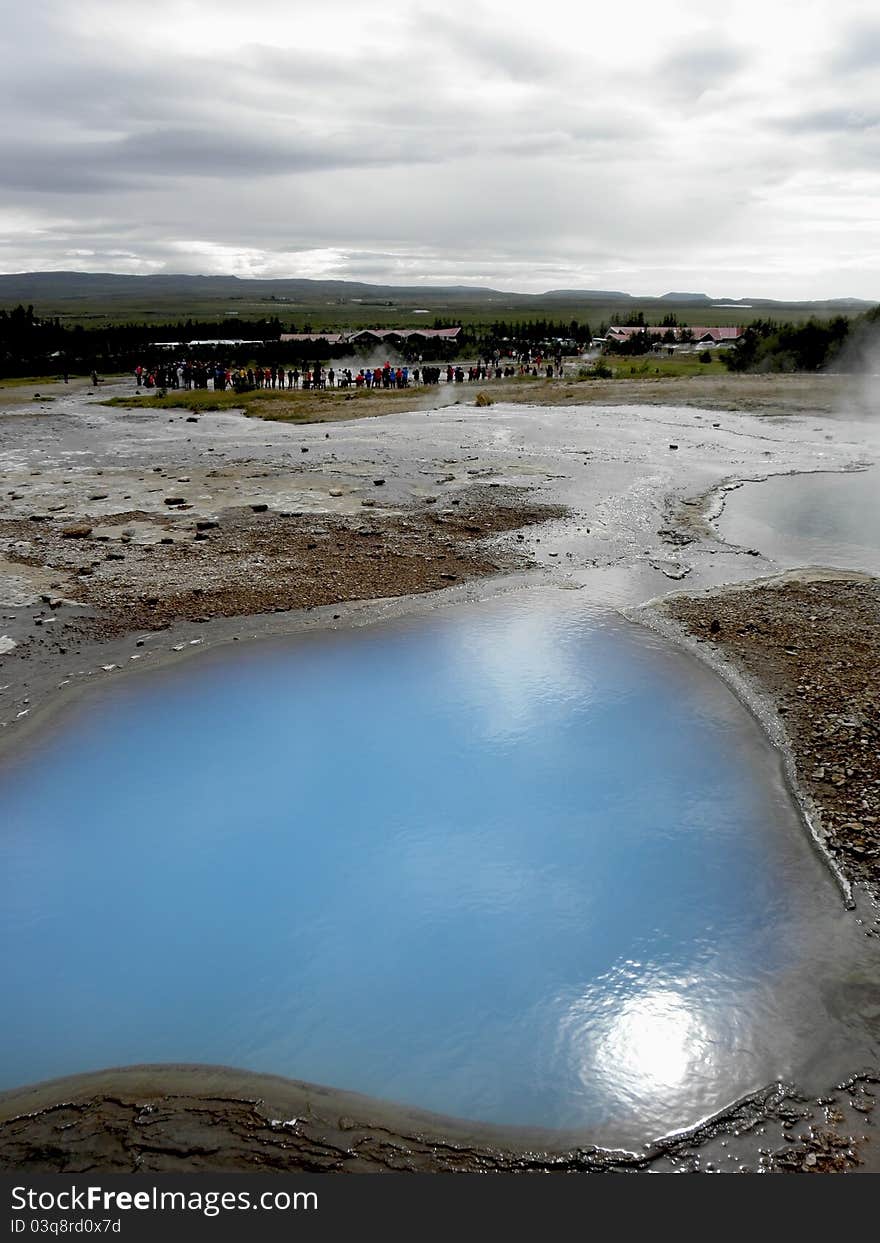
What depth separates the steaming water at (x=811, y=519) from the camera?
581 inches

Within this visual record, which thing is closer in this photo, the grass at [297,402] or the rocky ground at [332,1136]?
the rocky ground at [332,1136]

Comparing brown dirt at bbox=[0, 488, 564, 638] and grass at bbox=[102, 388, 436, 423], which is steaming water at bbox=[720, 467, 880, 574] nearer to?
brown dirt at bbox=[0, 488, 564, 638]

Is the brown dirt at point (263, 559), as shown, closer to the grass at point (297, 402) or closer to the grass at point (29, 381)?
the grass at point (297, 402)

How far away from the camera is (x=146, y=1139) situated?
15.7ft

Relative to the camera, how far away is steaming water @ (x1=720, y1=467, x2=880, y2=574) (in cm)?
1476

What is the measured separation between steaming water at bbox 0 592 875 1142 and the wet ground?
0.56 meters

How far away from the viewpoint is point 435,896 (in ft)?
22.3

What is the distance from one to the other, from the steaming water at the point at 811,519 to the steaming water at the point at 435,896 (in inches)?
231

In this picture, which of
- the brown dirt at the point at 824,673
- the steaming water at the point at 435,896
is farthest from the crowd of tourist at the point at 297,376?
the steaming water at the point at 435,896

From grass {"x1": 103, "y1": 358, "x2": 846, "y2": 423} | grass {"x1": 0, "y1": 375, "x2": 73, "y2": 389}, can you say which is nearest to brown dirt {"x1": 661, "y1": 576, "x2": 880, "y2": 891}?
grass {"x1": 103, "y1": 358, "x2": 846, "y2": 423}

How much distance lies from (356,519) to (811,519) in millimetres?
9055

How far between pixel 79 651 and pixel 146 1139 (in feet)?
24.2

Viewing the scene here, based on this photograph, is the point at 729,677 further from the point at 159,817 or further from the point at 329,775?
the point at 159,817

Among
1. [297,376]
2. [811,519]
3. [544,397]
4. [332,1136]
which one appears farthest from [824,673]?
[297,376]
